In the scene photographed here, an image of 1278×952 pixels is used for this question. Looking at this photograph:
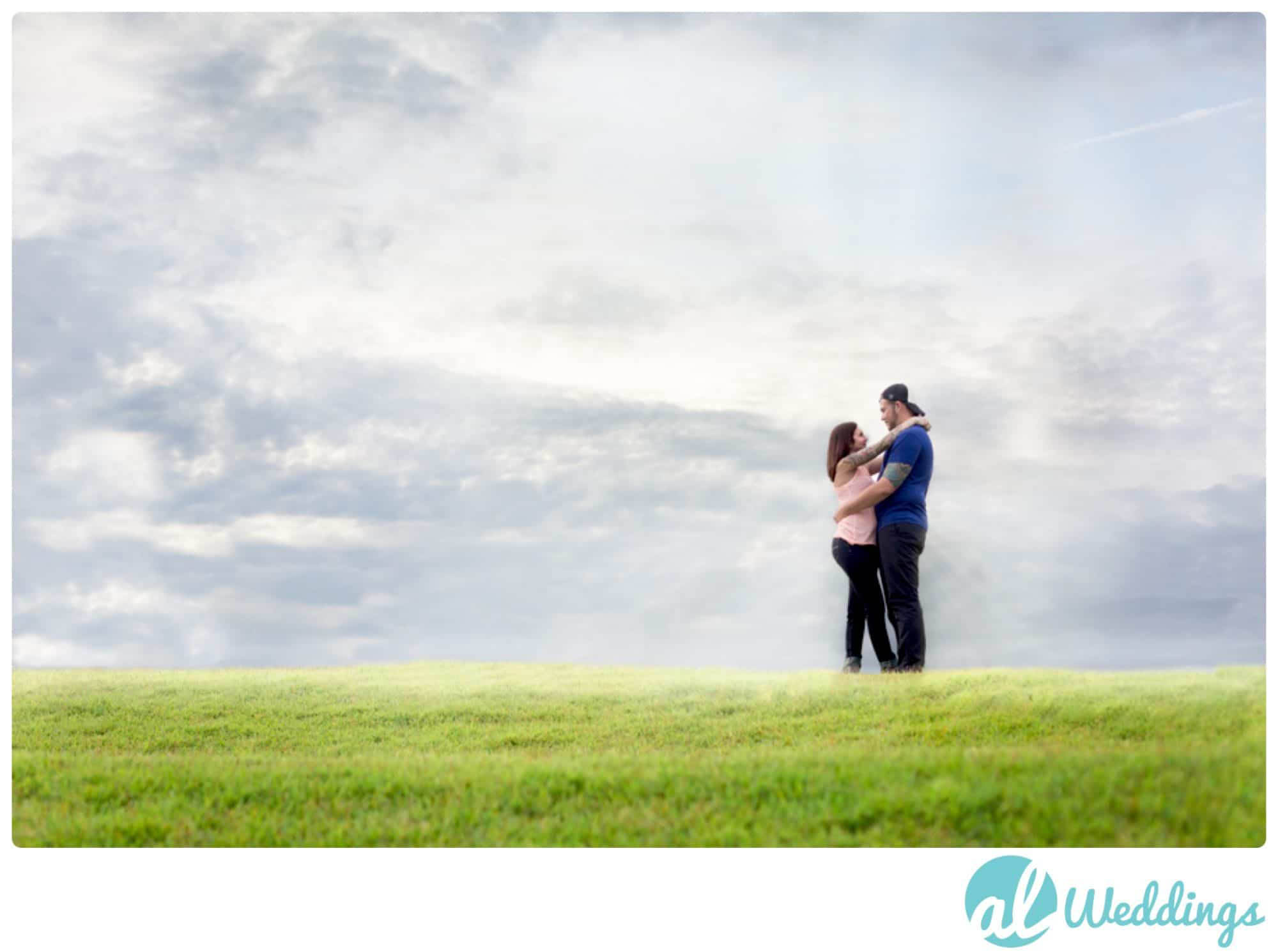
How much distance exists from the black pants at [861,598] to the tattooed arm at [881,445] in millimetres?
730

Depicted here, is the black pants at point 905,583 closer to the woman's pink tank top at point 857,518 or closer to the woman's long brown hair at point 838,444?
the woman's pink tank top at point 857,518

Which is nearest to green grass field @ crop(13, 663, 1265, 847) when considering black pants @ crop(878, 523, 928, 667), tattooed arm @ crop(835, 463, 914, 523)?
black pants @ crop(878, 523, 928, 667)

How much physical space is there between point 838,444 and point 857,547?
938 mm

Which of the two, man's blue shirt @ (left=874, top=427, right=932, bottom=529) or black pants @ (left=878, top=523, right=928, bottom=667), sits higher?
man's blue shirt @ (left=874, top=427, right=932, bottom=529)

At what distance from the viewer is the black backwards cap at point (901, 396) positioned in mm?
9469

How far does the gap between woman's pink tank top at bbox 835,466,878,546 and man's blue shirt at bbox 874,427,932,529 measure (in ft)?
0.49

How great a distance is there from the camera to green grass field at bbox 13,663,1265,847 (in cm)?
565
